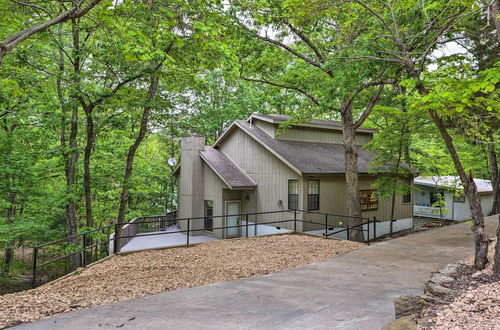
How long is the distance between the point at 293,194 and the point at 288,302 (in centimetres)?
939

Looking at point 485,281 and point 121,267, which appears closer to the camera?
point 485,281

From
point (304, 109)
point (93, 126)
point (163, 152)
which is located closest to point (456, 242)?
point (304, 109)

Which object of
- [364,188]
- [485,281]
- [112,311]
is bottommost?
[112,311]

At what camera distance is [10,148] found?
538 inches

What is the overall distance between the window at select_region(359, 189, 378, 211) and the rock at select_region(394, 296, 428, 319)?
1317 cm

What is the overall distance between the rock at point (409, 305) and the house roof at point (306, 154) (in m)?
9.58

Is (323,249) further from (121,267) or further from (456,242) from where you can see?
(121,267)

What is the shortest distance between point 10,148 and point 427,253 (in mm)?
16133

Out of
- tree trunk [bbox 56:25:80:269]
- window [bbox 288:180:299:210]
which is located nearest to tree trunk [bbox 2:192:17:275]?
tree trunk [bbox 56:25:80:269]

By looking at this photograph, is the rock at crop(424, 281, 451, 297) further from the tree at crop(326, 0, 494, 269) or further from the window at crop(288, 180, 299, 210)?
the window at crop(288, 180, 299, 210)

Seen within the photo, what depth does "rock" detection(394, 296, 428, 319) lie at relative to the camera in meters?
3.98

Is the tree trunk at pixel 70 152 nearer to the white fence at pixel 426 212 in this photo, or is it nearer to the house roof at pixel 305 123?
the house roof at pixel 305 123

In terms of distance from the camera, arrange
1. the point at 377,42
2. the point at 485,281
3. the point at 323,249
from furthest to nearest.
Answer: the point at 323,249, the point at 377,42, the point at 485,281

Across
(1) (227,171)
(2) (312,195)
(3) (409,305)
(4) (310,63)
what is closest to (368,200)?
(2) (312,195)
